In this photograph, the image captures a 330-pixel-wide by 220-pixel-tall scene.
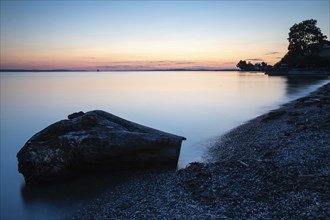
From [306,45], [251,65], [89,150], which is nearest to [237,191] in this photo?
[89,150]

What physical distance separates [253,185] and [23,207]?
6.28 meters

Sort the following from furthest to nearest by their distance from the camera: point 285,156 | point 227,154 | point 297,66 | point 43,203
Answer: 1. point 297,66
2. point 227,154
3. point 285,156
4. point 43,203

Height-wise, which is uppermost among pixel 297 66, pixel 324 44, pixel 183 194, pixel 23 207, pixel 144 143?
pixel 324 44

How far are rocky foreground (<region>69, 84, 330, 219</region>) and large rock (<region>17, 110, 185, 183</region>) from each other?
2.54ft

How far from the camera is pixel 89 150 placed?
331 inches

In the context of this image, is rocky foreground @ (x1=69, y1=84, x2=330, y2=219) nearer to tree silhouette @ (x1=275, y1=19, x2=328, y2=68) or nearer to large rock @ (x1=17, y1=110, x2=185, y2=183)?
large rock @ (x1=17, y1=110, x2=185, y2=183)

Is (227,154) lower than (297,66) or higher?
lower

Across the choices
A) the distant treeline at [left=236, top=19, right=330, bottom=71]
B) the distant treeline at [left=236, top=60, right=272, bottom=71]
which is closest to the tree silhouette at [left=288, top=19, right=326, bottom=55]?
the distant treeline at [left=236, top=19, right=330, bottom=71]

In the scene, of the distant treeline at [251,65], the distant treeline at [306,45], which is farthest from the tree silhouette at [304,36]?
the distant treeline at [251,65]

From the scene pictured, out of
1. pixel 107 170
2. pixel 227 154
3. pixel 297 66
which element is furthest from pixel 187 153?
pixel 297 66

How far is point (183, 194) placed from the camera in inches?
245

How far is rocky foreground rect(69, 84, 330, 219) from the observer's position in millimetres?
5059

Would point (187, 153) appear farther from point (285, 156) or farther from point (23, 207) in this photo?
point (23, 207)

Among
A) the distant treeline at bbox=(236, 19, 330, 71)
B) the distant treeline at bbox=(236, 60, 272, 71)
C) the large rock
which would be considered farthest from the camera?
the distant treeline at bbox=(236, 60, 272, 71)
